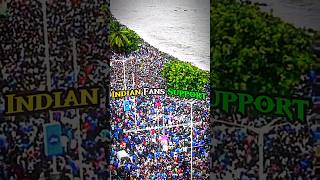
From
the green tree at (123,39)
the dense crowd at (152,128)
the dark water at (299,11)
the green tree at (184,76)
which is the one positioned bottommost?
the dense crowd at (152,128)

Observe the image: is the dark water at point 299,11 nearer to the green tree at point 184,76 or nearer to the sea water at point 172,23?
the sea water at point 172,23

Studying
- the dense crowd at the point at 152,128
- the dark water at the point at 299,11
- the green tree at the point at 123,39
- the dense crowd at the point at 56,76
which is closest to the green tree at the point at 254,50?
the dark water at the point at 299,11

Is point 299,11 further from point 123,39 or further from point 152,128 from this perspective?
point 152,128

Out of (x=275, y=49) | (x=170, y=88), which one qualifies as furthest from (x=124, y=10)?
(x=275, y=49)

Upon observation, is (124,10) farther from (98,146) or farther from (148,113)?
(98,146)

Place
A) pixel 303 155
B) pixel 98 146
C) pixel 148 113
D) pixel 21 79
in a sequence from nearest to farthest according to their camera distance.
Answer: pixel 303 155 < pixel 21 79 < pixel 98 146 < pixel 148 113

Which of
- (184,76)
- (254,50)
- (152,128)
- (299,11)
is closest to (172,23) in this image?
(184,76)

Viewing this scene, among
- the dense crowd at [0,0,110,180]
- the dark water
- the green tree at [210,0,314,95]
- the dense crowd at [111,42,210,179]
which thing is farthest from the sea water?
the dark water

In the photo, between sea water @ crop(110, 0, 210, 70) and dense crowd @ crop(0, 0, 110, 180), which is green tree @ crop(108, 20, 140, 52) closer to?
sea water @ crop(110, 0, 210, 70)
